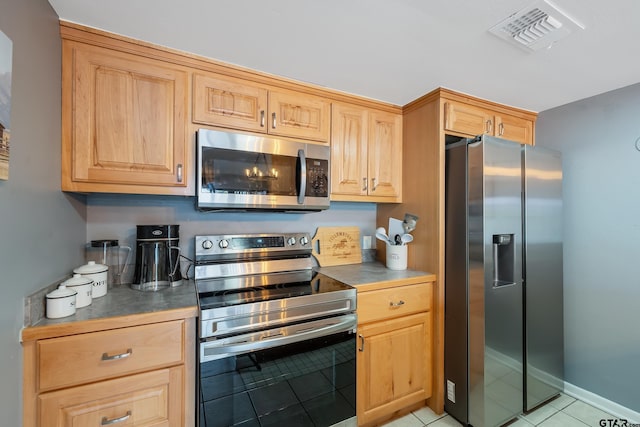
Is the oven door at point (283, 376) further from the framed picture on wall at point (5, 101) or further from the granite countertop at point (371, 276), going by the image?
the framed picture on wall at point (5, 101)

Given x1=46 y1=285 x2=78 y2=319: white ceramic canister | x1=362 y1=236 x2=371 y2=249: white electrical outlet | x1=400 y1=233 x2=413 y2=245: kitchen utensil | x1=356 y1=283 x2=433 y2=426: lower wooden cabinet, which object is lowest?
x1=356 y1=283 x2=433 y2=426: lower wooden cabinet

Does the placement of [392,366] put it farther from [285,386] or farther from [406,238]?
[406,238]

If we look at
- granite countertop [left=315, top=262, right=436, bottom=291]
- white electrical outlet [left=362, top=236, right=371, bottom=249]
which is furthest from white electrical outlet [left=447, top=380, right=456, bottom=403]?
white electrical outlet [left=362, top=236, right=371, bottom=249]

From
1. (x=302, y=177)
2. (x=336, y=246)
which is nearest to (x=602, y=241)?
(x=336, y=246)

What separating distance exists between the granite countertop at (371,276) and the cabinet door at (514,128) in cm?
126

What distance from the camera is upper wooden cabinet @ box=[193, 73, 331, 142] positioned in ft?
5.05

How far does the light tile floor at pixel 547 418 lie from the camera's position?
5.76 ft

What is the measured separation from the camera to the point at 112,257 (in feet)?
5.18

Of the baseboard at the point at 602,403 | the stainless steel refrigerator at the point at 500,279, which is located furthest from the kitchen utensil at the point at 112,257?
the baseboard at the point at 602,403

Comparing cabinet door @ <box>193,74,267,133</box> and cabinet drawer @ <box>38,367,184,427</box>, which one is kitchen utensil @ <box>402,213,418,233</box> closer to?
cabinet door @ <box>193,74,267,133</box>

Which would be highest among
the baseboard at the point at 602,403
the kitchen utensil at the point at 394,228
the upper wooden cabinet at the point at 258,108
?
the upper wooden cabinet at the point at 258,108

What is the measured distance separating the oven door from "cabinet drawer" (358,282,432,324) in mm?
123

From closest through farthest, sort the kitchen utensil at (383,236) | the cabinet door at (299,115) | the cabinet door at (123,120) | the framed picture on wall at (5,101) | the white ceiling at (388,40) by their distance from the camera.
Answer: the framed picture on wall at (5,101) < the white ceiling at (388,40) < the cabinet door at (123,120) < the cabinet door at (299,115) < the kitchen utensil at (383,236)

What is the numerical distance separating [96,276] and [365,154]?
5.72 feet
